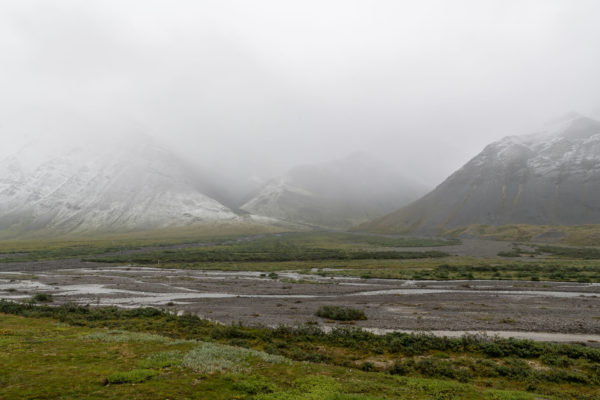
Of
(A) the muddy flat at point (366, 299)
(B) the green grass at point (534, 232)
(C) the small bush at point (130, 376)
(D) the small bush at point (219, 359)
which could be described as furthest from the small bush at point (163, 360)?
→ (B) the green grass at point (534, 232)

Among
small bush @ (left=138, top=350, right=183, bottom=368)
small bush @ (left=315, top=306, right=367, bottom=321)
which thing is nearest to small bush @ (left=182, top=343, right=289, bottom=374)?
small bush @ (left=138, top=350, right=183, bottom=368)

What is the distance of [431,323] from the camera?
102 ft

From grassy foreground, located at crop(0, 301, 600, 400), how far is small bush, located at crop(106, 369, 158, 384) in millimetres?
41

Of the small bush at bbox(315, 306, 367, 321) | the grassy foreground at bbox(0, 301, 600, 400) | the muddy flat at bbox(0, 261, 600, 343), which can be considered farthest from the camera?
the small bush at bbox(315, 306, 367, 321)

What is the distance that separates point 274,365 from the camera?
698 inches

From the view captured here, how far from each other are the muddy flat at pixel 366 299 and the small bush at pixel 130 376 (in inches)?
657

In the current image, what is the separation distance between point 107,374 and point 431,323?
1087 inches

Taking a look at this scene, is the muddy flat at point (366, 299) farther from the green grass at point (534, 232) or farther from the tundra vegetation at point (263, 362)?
the green grass at point (534, 232)

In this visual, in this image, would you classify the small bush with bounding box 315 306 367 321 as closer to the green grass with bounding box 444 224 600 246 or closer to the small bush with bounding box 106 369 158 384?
the small bush with bounding box 106 369 158 384

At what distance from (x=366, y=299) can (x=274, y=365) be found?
2913 cm

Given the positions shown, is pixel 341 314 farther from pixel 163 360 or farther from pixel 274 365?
pixel 163 360

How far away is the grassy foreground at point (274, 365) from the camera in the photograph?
13.8m

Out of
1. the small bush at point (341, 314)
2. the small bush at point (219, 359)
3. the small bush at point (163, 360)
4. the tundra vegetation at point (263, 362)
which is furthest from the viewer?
the small bush at point (341, 314)

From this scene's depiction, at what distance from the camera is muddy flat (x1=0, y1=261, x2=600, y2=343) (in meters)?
30.9
